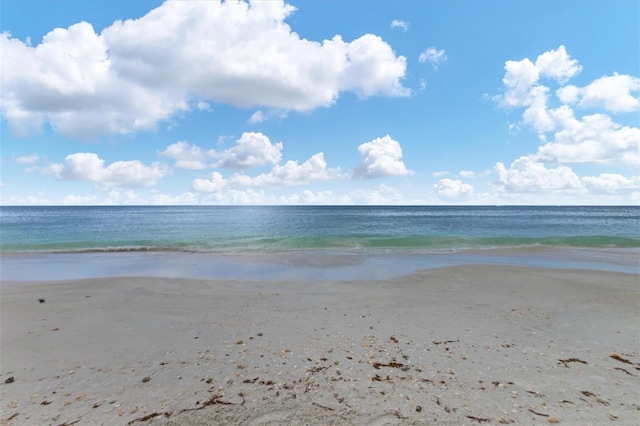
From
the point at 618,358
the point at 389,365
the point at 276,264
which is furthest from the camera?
the point at 276,264

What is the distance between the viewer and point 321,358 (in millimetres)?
5270

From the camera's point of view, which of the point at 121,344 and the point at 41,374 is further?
the point at 121,344

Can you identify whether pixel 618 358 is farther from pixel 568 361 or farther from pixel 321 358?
pixel 321 358

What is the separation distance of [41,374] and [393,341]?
244 inches

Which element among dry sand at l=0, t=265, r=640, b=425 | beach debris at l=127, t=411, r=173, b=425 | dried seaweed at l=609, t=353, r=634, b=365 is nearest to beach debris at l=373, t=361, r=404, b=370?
dry sand at l=0, t=265, r=640, b=425

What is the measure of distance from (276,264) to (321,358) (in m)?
11.3

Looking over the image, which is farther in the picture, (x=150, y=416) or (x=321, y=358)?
(x=321, y=358)

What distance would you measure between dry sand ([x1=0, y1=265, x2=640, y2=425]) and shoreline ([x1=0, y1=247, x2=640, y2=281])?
3785 mm

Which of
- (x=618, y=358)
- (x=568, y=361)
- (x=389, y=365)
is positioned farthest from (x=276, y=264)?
(x=618, y=358)

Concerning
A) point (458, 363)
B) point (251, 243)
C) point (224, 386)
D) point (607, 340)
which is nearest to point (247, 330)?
point (224, 386)

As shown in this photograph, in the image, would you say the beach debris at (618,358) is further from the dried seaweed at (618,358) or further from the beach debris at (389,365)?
the beach debris at (389,365)

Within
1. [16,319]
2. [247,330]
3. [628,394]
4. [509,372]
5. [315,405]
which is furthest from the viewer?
[16,319]

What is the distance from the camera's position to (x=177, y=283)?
11570 mm

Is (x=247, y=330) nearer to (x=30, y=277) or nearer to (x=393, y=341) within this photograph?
(x=393, y=341)
